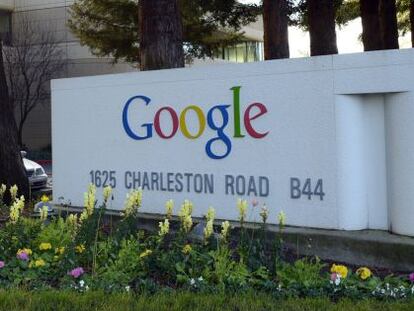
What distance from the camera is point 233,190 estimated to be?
7668 mm

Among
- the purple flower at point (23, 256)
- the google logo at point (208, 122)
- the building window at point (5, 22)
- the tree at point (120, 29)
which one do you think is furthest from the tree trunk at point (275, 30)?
the building window at point (5, 22)

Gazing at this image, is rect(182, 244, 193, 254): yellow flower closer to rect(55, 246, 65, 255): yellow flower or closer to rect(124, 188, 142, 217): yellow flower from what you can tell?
rect(124, 188, 142, 217): yellow flower

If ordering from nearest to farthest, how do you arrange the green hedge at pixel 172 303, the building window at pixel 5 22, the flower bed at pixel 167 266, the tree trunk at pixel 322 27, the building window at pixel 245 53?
the green hedge at pixel 172 303
the flower bed at pixel 167 266
the tree trunk at pixel 322 27
the building window at pixel 5 22
the building window at pixel 245 53

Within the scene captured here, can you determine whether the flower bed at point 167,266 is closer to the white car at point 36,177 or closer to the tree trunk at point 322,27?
the white car at point 36,177

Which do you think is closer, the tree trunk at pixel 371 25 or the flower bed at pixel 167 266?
the flower bed at pixel 167 266

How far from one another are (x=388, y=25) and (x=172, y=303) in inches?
681

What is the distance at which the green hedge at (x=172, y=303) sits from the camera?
4.86 meters

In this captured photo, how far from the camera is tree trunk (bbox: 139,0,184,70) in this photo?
9742 mm

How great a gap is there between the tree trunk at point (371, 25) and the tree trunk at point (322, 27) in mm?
4112

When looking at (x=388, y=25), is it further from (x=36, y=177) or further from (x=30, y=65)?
(x=30, y=65)

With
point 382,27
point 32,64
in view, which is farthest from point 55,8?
point 382,27

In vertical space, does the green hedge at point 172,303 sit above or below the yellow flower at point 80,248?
below

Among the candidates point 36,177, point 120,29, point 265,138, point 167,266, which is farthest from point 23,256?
point 120,29

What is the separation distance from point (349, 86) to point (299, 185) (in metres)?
1.17
